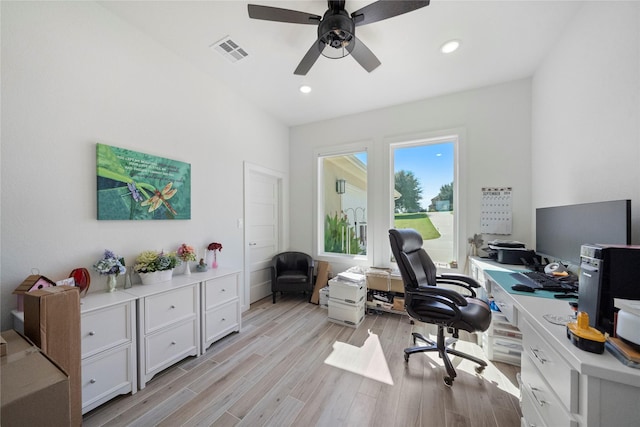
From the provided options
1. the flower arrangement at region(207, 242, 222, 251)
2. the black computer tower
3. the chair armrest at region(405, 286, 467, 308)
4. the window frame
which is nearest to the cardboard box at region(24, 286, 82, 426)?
the flower arrangement at region(207, 242, 222, 251)

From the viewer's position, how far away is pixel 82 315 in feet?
4.58

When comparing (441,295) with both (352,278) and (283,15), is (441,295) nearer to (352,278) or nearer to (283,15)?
(352,278)

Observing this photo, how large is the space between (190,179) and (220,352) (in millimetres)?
1836

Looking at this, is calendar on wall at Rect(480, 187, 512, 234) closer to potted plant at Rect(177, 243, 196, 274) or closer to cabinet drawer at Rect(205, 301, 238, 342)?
cabinet drawer at Rect(205, 301, 238, 342)

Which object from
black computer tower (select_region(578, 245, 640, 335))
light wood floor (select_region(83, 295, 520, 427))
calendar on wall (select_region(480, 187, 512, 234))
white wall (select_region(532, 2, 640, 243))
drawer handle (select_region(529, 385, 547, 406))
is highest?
white wall (select_region(532, 2, 640, 243))

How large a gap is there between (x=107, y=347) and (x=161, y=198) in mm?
1267

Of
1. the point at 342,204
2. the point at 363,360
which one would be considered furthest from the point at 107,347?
the point at 342,204

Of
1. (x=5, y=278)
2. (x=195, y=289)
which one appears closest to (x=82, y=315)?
(x=5, y=278)

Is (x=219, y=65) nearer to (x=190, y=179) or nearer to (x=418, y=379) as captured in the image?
(x=190, y=179)

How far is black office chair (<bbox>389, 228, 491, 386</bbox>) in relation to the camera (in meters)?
1.66

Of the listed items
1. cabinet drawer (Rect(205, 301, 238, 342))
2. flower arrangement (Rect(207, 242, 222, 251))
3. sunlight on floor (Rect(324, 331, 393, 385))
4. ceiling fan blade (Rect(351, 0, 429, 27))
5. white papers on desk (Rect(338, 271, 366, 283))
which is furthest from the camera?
white papers on desk (Rect(338, 271, 366, 283))

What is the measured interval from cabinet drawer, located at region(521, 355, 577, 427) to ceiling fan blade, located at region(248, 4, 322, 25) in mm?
2445

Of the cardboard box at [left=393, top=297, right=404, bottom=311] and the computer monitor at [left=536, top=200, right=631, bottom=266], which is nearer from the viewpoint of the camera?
the computer monitor at [left=536, top=200, right=631, bottom=266]

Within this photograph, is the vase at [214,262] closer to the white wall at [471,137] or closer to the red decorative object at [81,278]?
the red decorative object at [81,278]
